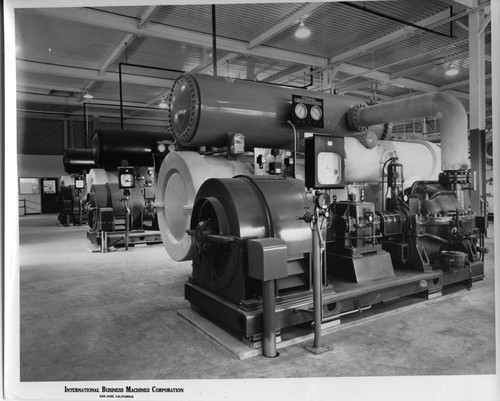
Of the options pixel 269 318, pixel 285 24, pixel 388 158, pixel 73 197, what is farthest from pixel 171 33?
pixel 73 197

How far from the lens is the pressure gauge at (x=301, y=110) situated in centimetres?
347

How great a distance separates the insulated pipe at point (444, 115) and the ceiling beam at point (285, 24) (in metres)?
1.68

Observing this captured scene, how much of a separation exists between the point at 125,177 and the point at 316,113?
365cm

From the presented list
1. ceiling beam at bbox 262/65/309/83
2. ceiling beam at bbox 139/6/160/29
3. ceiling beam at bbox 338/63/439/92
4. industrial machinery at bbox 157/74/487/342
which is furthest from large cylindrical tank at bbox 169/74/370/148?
ceiling beam at bbox 262/65/309/83

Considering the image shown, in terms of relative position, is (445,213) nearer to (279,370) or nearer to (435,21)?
(279,370)

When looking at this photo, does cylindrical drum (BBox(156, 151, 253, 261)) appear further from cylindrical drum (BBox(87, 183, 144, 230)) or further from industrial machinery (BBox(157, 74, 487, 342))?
cylindrical drum (BBox(87, 183, 144, 230))

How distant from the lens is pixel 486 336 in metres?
2.65

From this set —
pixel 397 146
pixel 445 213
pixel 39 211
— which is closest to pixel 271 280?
pixel 445 213

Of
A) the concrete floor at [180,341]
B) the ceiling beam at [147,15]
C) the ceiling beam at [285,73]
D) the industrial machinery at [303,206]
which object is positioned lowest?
the concrete floor at [180,341]

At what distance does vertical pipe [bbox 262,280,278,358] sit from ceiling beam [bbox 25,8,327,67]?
391cm

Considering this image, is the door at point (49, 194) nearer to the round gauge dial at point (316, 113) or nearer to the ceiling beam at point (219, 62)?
the ceiling beam at point (219, 62)

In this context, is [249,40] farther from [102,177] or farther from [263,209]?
[263,209]

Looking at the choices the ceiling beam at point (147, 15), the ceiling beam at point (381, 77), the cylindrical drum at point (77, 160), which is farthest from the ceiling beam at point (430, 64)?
the cylindrical drum at point (77, 160)

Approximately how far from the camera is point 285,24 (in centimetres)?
518
